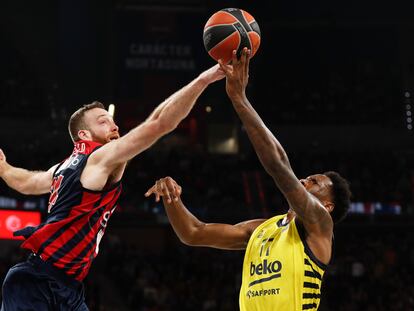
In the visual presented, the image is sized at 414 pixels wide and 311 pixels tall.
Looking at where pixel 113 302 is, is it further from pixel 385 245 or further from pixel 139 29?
pixel 139 29

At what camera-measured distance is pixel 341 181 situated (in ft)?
16.0

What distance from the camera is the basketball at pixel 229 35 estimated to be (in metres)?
4.63

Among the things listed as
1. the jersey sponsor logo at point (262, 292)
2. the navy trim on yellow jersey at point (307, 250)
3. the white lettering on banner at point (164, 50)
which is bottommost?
the jersey sponsor logo at point (262, 292)

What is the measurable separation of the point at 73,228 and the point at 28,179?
3.32ft

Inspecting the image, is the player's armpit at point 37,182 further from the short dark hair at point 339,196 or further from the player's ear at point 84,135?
the short dark hair at point 339,196

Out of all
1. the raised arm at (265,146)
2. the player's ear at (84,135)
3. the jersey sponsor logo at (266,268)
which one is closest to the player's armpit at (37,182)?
the player's ear at (84,135)

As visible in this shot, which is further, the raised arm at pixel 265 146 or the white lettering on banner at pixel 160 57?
the white lettering on banner at pixel 160 57

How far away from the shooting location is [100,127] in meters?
5.00

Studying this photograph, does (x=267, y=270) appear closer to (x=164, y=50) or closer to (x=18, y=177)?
(x=18, y=177)

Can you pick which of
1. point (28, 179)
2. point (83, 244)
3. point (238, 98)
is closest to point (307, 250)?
point (238, 98)

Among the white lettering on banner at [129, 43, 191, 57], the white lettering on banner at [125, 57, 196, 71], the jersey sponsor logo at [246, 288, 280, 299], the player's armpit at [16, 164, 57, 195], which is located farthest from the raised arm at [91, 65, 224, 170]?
the white lettering on banner at [129, 43, 191, 57]

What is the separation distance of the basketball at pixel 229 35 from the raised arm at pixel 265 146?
32cm

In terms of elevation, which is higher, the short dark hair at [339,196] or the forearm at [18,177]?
the forearm at [18,177]

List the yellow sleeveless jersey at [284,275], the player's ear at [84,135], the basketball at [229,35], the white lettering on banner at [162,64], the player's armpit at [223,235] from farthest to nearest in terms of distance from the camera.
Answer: the white lettering on banner at [162,64] → the player's armpit at [223,235] → the player's ear at [84,135] → the basketball at [229,35] → the yellow sleeveless jersey at [284,275]
